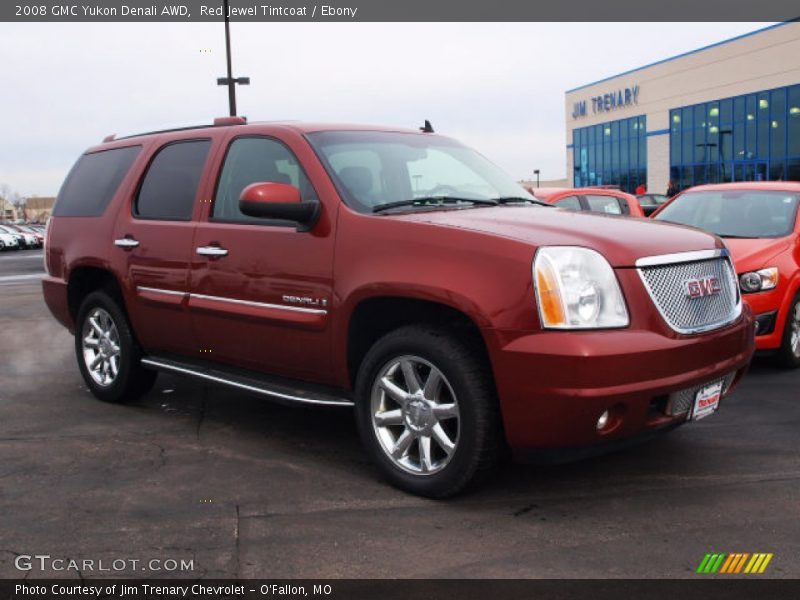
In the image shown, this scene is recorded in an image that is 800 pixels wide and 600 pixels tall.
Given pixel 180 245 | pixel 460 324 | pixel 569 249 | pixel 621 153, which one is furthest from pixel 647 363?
pixel 621 153

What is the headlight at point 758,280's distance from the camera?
6.88 m

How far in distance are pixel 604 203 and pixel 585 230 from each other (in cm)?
827

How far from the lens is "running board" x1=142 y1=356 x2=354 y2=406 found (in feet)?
14.9

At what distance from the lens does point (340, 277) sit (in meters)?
4.41

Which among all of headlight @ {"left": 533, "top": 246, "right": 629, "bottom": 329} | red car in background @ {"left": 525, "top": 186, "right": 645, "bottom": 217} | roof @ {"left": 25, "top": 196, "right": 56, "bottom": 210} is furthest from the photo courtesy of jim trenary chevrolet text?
roof @ {"left": 25, "top": 196, "right": 56, "bottom": 210}

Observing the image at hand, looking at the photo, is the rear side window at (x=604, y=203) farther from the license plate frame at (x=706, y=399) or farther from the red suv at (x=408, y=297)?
the license plate frame at (x=706, y=399)

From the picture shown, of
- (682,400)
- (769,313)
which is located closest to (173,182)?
(682,400)

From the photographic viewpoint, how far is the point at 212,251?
16.8ft

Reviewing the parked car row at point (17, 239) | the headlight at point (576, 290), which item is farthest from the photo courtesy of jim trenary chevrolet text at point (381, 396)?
the parked car row at point (17, 239)

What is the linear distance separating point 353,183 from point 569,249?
1411 millimetres

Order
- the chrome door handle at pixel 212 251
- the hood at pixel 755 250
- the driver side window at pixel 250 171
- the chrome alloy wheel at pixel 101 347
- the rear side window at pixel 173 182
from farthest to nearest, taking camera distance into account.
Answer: the hood at pixel 755 250 < the chrome alloy wheel at pixel 101 347 < the rear side window at pixel 173 182 < the chrome door handle at pixel 212 251 < the driver side window at pixel 250 171

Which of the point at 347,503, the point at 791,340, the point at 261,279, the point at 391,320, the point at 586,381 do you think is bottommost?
the point at 347,503

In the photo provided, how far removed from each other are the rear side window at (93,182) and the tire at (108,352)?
0.66 meters

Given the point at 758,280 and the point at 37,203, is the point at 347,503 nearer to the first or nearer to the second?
the point at 758,280
